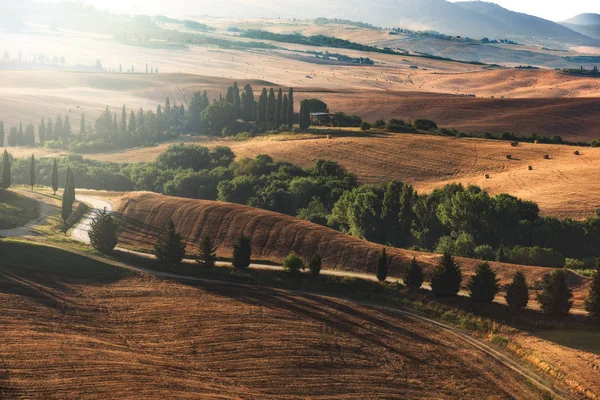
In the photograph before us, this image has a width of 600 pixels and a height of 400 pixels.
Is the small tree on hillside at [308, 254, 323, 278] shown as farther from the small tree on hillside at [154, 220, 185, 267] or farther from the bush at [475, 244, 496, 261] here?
the bush at [475, 244, 496, 261]

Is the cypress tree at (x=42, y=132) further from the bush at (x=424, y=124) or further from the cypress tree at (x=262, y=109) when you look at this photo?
the bush at (x=424, y=124)

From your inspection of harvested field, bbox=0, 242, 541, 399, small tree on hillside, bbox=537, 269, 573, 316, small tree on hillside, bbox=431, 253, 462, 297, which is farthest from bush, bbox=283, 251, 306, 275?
small tree on hillside, bbox=537, 269, 573, 316

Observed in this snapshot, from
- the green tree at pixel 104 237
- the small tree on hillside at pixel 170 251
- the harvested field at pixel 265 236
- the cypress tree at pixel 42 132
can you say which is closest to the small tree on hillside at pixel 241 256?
the harvested field at pixel 265 236

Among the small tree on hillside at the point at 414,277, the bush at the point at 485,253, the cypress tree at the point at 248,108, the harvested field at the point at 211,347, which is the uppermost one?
the cypress tree at the point at 248,108

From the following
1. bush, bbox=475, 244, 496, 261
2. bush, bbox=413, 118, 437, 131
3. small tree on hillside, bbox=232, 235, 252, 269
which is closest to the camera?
small tree on hillside, bbox=232, 235, 252, 269

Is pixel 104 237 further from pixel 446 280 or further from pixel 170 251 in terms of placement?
pixel 446 280

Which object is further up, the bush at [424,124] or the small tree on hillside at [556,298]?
the bush at [424,124]

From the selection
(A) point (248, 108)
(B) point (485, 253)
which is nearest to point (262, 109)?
(A) point (248, 108)
